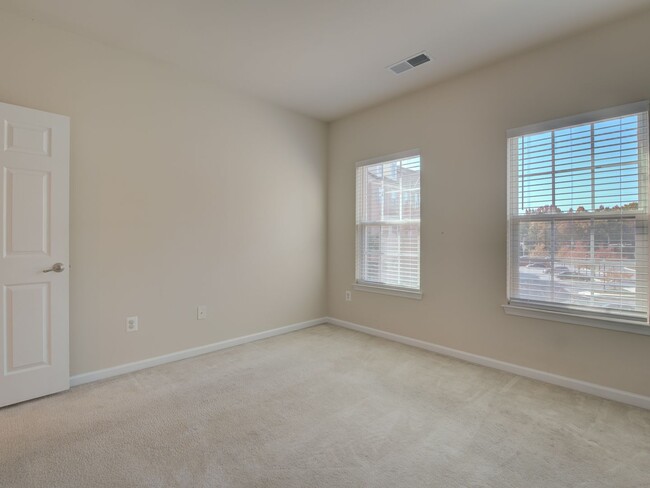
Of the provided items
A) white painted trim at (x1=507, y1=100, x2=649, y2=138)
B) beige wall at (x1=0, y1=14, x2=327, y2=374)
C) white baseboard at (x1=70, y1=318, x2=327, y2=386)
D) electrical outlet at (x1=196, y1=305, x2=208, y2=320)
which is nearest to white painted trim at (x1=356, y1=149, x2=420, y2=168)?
beige wall at (x1=0, y1=14, x2=327, y2=374)

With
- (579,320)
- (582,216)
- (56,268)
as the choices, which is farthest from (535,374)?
(56,268)

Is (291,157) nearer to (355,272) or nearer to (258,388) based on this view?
(355,272)

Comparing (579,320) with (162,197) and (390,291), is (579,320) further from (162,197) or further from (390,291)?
(162,197)

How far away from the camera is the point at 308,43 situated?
268 centimetres

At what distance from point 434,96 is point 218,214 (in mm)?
2521

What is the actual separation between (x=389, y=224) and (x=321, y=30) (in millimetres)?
2087

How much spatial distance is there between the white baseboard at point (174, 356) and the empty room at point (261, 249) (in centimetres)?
2

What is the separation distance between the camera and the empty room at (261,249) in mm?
1890

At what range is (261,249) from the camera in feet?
12.5

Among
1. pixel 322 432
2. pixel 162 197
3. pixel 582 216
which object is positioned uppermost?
pixel 162 197

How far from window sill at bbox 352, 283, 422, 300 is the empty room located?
4 cm

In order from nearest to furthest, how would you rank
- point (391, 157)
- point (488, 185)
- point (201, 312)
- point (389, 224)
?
point (488, 185), point (201, 312), point (391, 157), point (389, 224)

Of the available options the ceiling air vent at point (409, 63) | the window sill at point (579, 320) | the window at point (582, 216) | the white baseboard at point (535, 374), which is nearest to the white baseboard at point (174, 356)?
the white baseboard at point (535, 374)

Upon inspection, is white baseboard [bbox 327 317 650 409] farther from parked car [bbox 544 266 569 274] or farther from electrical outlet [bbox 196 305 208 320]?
electrical outlet [bbox 196 305 208 320]
